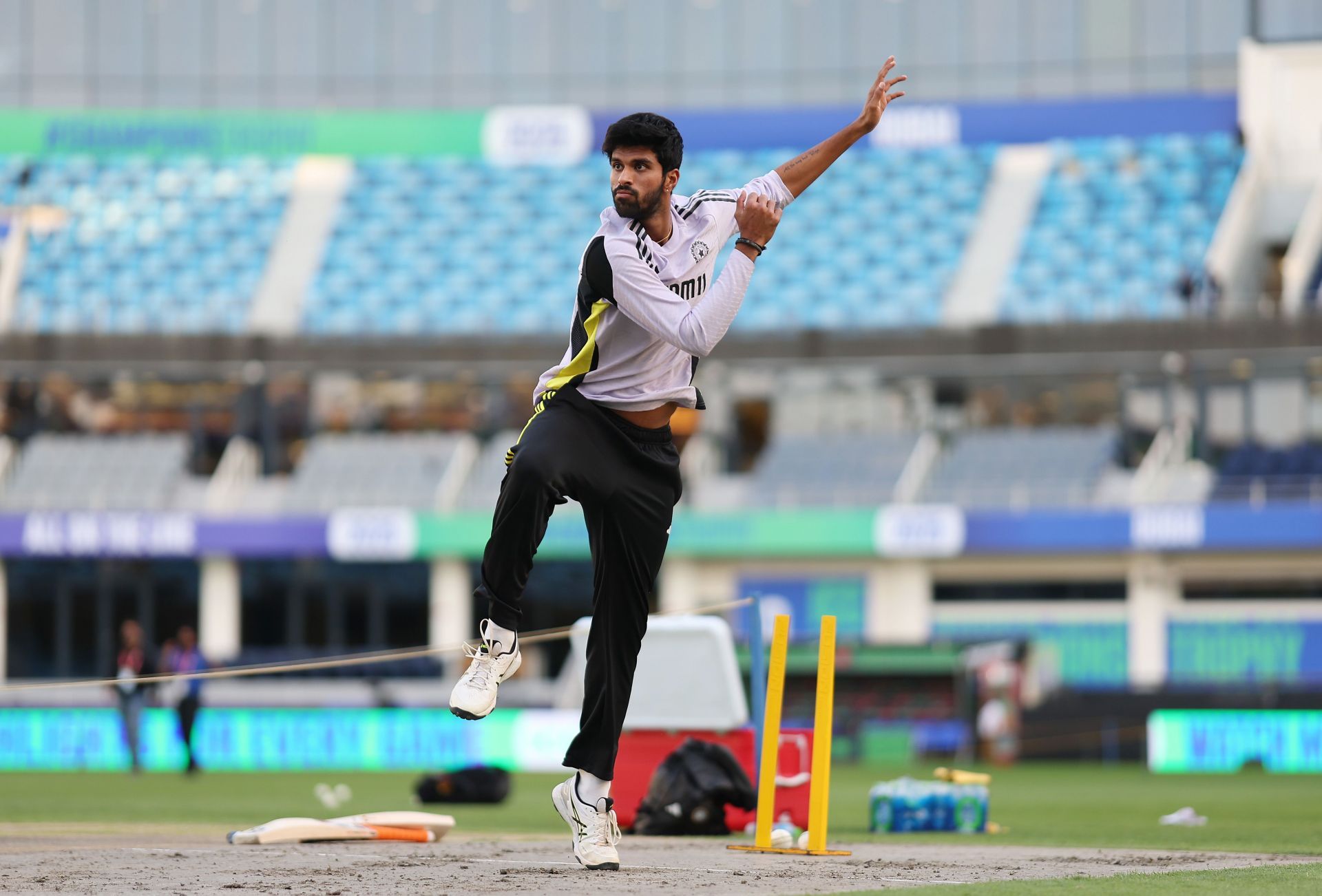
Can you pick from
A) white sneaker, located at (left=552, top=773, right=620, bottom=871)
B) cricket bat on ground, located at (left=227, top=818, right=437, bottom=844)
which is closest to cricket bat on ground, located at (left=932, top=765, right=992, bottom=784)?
cricket bat on ground, located at (left=227, top=818, right=437, bottom=844)

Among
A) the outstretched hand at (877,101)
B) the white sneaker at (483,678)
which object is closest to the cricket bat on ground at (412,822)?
the white sneaker at (483,678)

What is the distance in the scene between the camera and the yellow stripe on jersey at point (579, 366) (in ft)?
20.0

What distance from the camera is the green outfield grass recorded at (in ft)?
34.7

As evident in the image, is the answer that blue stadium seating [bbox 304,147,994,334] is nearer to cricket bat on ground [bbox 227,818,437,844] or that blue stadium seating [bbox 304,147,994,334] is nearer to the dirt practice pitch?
the dirt practice pitch

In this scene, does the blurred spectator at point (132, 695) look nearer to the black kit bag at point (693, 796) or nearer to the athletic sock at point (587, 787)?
the black kit bag at point (693, 796)

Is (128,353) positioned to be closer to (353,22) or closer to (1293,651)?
(353,22)

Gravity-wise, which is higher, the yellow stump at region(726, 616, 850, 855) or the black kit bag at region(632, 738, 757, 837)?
the yellow stump at region(726, 616, 850, 855)

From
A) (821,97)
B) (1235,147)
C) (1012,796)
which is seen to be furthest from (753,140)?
(1012,796)

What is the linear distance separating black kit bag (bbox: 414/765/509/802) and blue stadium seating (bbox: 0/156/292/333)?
23934mm

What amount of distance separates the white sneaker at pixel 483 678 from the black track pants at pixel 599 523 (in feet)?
0.30

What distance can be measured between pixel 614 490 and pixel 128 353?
110ft

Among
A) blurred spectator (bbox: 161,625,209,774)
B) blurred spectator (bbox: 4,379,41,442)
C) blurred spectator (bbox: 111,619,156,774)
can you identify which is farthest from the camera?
blurred spectator (bbox: 4,379,41,442)

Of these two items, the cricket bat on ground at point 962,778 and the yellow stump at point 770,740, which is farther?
the cricket bat on ground at point 962,778

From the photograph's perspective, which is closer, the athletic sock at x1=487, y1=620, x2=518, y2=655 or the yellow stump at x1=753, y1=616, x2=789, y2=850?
the athletic sock at x1=487, y1=620, x2=518, y2=655
